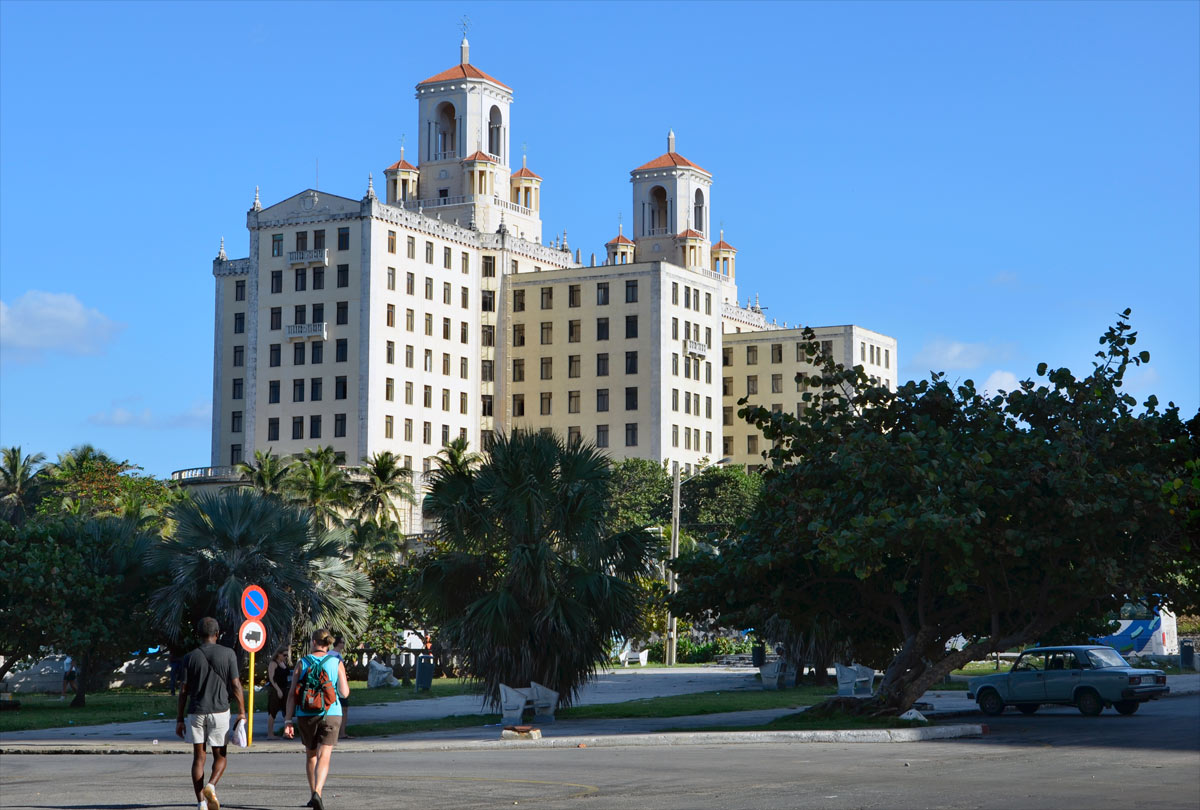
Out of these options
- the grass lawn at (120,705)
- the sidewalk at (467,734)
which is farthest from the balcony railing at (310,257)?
the sidewalk at (467,734)

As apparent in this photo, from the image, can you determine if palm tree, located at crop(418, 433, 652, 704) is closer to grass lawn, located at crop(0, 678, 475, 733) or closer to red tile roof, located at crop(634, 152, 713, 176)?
grass lawn, located at crop(0, 678, 475, 733)

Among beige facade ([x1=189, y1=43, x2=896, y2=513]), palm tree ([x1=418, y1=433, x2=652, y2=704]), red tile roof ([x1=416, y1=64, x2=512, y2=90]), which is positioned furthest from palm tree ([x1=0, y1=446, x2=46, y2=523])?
palm tree ([x1=418, y1=433, x2=652, y2=704])

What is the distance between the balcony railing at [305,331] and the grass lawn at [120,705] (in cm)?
6815

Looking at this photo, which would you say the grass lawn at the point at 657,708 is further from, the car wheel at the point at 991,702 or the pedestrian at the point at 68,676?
the pedestrian at the point at 68,676

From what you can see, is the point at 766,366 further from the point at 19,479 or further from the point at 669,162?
the point at 19,479

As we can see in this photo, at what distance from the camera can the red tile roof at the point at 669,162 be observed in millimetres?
150375

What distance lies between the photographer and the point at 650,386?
403ft

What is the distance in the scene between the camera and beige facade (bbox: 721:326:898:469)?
14200cm

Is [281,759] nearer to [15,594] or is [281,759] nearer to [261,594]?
[261,594]

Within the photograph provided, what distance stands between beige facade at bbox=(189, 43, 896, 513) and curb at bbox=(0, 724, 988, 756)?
288 feet

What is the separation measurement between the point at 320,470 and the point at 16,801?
2500 inches

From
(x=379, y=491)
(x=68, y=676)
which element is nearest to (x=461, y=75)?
(x=379, y=491)

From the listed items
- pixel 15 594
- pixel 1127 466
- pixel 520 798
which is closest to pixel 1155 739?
pixel 1127 466

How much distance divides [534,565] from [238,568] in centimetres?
948
